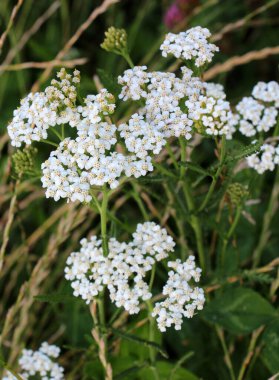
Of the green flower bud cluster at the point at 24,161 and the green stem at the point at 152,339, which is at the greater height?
the green flower bud cluster at the point at 24,161

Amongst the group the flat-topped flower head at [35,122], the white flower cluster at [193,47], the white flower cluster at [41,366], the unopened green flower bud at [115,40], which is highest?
the unopened green flower bud at [115,40]

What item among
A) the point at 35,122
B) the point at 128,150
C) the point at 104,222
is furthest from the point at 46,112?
the point at 104,222

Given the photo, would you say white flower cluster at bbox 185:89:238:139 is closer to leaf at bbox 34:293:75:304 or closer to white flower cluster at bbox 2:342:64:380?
leaf at bbox 34:293:75:304

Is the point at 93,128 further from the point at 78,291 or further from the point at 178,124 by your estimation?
the point at 78,291

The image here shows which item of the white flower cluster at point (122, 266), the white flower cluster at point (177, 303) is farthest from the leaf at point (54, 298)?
the white flower cluster at point (177, 303)

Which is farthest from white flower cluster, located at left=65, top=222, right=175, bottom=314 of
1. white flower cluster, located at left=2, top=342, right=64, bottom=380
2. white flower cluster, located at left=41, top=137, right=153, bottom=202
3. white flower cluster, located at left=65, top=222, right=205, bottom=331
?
white flower cluster, located at left=2, top=342, right=64, bottom=380

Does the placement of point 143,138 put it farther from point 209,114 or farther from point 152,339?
point 152,339

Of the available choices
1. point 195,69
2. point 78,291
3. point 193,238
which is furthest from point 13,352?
point 195,69

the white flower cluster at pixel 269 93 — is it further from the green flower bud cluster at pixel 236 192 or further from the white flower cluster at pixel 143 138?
the white flower cluster at pixel 143 138
